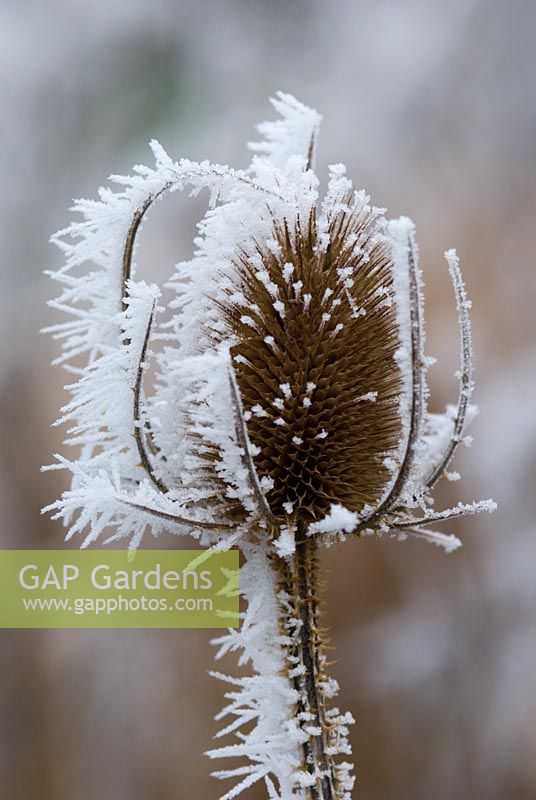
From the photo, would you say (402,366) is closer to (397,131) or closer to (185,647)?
(185,647)

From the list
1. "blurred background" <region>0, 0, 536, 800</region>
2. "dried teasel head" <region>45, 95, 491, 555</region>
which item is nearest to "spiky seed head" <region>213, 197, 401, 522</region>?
"dried teasel head" <region>45, 95, 491, 555</region>

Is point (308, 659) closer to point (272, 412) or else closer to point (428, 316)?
point (272, 412)

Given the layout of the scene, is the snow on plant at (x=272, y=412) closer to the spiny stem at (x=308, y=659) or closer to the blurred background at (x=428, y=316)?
the spiny stem at (x=308, y=659)

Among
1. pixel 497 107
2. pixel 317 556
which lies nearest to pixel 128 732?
pixel 317 556

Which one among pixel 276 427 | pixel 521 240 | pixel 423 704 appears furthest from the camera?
pixel 521 240

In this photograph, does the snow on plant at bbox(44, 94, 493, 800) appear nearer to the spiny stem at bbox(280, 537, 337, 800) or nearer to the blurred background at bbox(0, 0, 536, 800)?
the spiny stem at bbox(280, 537, 337, 800)
